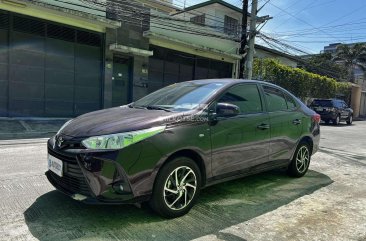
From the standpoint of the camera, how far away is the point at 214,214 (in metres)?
4.08

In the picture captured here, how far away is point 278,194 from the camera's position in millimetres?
4992

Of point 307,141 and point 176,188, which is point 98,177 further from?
point 307,141

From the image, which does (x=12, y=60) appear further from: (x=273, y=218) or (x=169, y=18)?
(x=273, y=218)

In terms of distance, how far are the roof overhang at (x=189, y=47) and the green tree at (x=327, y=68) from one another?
56.1ft

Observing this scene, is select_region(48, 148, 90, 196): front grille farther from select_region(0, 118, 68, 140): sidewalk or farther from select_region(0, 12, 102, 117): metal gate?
select_region(0, 12, 102, 117): metal gate

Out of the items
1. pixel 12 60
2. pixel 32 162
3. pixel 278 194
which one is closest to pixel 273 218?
pixel 278 194

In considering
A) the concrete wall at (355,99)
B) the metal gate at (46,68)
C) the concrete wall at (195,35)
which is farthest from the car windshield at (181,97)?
the concrete wall at (355,99)

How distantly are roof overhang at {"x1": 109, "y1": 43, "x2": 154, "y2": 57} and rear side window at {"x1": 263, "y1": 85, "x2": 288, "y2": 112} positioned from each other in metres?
11.3

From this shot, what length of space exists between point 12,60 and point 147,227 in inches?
466

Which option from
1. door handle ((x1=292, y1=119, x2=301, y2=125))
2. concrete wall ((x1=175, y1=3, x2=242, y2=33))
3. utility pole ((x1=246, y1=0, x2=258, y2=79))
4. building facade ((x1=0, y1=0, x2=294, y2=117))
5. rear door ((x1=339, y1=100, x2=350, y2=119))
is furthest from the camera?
concrete wall ((x1=175, y1=3, x2=242, y2=33))

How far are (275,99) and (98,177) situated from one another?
325cm

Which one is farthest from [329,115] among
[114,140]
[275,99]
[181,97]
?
[114,140]

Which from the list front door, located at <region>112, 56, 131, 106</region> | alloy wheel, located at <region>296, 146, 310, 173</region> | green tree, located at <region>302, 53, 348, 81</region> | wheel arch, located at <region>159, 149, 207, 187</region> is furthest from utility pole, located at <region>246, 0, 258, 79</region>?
green tree, located at <region>302, 53, 348, 81</region>

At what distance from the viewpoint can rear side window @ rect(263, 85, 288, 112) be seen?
5242 millimetres
